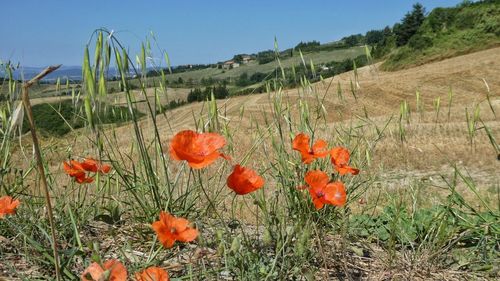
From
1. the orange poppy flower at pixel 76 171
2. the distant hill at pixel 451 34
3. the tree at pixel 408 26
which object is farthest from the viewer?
the tree at pixel 408 26

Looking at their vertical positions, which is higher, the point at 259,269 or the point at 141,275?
the point at 141,275

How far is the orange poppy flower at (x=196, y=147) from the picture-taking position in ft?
4.53

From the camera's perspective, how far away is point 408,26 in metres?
23.5

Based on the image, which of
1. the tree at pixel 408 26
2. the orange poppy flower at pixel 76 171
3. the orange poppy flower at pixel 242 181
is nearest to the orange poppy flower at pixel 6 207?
the orange poppy flower at pixel 76 171

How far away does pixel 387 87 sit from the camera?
17.0m

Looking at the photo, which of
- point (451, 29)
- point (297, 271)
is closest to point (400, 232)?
point (297, 271)

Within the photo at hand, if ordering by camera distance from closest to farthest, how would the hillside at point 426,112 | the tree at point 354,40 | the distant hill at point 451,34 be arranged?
the hillside at point 426,112 → the distant hill at point 451,34 → the tree at point 354,40

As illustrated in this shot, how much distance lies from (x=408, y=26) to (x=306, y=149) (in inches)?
925

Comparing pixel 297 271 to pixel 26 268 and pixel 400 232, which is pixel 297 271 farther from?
pixel 26 268

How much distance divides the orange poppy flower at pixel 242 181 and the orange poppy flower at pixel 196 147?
8cm

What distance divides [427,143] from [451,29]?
15190mm

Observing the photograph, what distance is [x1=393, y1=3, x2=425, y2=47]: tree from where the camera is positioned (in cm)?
2355

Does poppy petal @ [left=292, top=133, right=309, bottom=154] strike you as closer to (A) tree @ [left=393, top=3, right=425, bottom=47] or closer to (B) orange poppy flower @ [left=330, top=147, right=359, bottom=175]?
(B) orange poppy flower @ [left=330, top=147, right=359, bottom=175]

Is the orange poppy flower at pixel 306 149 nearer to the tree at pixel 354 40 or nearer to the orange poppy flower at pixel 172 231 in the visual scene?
the orange poppy flower at pixel 172 231
